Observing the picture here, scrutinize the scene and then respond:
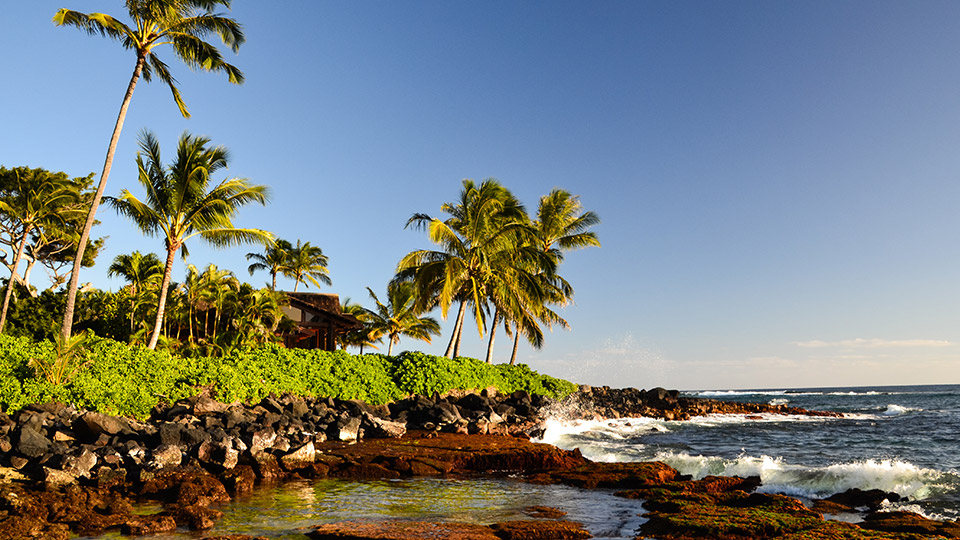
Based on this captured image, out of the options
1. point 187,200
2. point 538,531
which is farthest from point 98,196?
point 538,531

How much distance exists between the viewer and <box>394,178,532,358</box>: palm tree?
2691 centimetres

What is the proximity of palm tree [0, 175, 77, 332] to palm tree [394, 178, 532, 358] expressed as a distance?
15.6m

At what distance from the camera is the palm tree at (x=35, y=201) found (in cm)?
2730

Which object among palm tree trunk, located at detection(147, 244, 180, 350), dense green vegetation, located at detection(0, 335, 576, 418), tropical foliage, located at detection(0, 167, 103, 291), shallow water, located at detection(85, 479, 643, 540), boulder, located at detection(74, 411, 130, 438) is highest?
tropical foliage, located at detection(0, 167, 103, 291)

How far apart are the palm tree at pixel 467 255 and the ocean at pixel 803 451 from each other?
6879mm

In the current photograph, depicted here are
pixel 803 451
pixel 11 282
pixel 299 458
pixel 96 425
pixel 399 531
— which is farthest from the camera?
pixel 11 282

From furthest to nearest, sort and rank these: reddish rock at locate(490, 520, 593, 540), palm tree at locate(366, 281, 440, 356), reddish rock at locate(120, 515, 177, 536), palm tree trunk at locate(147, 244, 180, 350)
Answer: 1. palm tree at locate(366, 281, 440, 356)
2. palm tree trunk at locate(147, 244, 180, 350)
3. reddish rock at locate(120, 515, 177, 536)
4. reddish rock at locate(490, 520, 593, 540)

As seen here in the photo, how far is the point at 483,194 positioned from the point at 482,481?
60.1 feet

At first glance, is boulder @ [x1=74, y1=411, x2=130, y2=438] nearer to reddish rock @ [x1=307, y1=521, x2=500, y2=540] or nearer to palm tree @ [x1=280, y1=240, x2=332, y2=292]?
reddish rock @ [x1=307, y1=521, x2=500, y2=540]

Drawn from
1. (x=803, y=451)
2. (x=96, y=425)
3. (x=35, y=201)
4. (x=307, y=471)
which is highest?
(x=35, y=201)

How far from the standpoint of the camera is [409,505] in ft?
30.4

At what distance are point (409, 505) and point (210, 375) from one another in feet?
36.3

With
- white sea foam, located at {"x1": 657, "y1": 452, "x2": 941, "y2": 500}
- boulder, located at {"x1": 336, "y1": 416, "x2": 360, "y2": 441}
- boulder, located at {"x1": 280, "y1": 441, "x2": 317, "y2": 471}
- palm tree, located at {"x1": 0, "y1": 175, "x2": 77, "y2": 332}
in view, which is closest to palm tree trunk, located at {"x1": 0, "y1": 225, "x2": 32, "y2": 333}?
palm tree, located at {"x1": 0, "y1": 175, "x2": 77, "y2": 332}

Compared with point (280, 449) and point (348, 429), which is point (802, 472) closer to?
point (280, 449)
